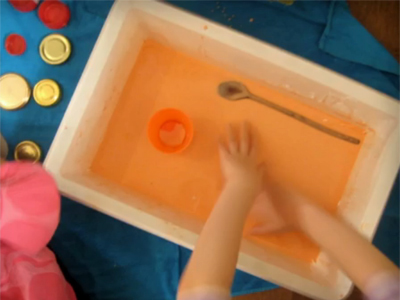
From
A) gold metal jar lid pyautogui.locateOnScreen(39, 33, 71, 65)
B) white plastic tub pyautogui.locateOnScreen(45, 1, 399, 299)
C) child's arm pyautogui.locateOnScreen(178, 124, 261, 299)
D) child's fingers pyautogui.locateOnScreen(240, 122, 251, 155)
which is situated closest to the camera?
child's arm pyautogui.locateOnScreen(178, 124, 261, 299)

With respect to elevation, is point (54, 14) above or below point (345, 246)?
above

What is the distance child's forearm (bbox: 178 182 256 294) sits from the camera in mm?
588

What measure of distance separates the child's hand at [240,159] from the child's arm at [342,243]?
85 mm

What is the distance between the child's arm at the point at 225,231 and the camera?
1.92 feet

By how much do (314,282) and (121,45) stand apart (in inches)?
26.8

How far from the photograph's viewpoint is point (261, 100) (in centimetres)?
96

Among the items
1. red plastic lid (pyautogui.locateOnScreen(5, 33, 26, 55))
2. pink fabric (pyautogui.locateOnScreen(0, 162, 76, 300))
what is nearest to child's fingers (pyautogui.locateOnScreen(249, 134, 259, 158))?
pink fabric (pyautogui.locateOnScreen(0, 162, 76, 300))

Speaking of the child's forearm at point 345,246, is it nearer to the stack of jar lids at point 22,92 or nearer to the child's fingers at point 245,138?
the child's fingers at point 245,138

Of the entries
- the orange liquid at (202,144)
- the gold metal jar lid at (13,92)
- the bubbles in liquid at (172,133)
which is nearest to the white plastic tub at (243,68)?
the orange liquid at (202,144)

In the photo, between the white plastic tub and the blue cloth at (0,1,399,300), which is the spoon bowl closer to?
the white plastic tub

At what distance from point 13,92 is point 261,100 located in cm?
66

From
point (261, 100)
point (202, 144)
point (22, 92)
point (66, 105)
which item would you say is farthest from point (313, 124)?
point (22, 92)

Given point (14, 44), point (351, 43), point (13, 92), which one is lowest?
point (13, 92)

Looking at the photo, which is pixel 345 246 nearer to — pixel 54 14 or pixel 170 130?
pixel 170 130
